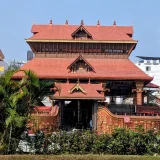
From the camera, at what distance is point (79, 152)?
47.7 ft

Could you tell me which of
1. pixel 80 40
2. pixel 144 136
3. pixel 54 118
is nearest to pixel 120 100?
pixel 80 40

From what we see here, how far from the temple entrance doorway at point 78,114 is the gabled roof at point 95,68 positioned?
223 centimetres

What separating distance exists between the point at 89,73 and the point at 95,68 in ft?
3.15

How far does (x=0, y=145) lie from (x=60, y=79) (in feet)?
46.2

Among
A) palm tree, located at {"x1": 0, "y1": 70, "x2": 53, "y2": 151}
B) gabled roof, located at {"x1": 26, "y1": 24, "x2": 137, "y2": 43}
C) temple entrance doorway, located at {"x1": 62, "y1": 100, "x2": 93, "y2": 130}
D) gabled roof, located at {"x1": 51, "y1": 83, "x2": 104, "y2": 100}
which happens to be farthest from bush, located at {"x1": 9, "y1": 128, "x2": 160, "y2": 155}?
gabled roof, located at {"x1": 26, "y1": 24, "x2": 137, "y2": 43}

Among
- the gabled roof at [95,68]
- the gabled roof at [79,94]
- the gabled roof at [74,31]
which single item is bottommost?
the gabled roof at [79,94]

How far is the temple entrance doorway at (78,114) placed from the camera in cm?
2634

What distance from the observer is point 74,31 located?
3061 centimetres

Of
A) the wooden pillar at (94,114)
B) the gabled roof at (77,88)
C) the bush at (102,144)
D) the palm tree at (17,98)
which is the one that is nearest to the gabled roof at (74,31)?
the gabled roof at (77,88)

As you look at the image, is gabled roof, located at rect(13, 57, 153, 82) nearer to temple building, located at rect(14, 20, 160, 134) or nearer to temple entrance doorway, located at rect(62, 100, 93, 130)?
temple building, located at rect(14, 20, 160, 134)

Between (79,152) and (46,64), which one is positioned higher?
(46,64)

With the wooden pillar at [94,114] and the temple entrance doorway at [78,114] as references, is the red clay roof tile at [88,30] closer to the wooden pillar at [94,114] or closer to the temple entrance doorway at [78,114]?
the temple entrance doorway at [78,114]

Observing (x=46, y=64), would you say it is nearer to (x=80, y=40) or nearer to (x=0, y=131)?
(x=80, y=40)

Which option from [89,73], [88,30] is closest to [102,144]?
[89,73]
